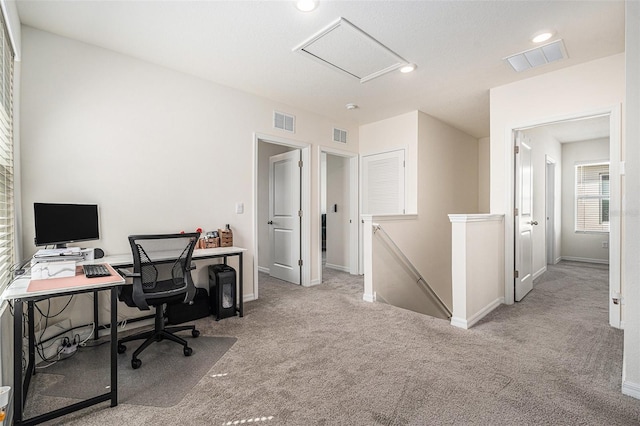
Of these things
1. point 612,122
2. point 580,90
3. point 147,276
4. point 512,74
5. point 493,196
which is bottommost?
point 147,276

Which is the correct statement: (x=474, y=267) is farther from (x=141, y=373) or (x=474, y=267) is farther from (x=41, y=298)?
(x=41, y=298)

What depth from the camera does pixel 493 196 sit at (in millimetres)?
3951

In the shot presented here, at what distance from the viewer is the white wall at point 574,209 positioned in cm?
648

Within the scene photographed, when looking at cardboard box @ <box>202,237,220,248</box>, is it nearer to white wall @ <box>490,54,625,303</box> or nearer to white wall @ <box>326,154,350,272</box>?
white wall @ <box>326,154,350,272</box>

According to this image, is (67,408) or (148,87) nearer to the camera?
(67,408)

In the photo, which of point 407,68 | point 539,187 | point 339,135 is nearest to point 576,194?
point 539,187

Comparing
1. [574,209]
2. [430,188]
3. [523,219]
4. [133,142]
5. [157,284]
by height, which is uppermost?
[133,142]

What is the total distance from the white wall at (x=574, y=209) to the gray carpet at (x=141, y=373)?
7.64 metres

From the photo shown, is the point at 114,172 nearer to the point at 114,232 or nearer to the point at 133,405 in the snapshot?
the point at 114,232

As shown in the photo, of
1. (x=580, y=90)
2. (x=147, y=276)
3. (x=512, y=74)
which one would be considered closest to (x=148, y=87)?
(x=147, y=276)

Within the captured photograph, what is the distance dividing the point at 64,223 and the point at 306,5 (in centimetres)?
252

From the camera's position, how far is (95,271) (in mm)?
2078

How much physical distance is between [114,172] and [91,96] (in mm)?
703

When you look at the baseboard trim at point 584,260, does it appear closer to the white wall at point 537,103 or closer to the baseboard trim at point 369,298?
the white wall at point 537,103
